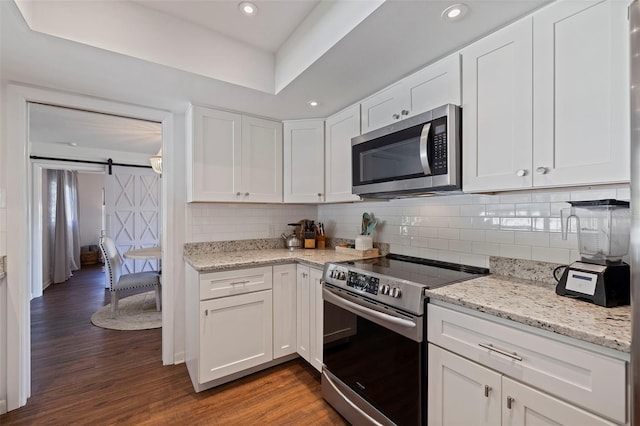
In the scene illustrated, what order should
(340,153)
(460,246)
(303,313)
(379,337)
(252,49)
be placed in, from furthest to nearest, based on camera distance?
(340,153) < (303,313) < (252,49) < (460,246) < (379,337)

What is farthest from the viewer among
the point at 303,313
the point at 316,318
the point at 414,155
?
the point at 303,313

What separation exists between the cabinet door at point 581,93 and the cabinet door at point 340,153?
4.09 feet

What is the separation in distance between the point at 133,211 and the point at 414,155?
6.01 m

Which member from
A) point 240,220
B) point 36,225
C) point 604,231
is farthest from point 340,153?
point 36,225

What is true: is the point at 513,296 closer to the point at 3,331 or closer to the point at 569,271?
the point at 569,271

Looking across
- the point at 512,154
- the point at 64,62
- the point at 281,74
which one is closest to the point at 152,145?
the point at 64,62

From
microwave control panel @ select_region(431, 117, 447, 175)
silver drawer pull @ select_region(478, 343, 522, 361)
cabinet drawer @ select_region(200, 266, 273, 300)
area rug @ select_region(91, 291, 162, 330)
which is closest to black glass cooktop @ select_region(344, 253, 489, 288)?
silver drawer pull @ select_region(478, 343, 522, 361)

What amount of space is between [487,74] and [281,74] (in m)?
1.33

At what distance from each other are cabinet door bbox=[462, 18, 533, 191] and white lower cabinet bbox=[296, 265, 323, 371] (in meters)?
1.28

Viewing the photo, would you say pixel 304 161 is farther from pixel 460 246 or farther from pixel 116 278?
pixel 116 278

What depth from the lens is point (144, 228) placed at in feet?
19.5

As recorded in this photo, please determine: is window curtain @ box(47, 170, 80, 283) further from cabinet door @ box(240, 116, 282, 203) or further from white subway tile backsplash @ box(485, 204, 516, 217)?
white subway tile backsplash @ box(485, 204, 516, 217)

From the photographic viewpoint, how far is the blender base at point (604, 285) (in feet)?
3.58

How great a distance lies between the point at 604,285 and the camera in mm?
1092
